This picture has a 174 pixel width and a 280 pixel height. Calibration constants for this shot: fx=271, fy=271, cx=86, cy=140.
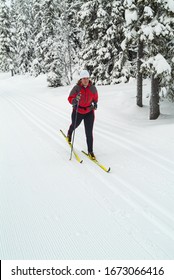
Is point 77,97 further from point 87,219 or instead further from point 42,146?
point 87,219

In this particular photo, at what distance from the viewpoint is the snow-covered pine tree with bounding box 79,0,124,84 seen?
2409 cm

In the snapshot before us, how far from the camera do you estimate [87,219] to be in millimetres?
4402

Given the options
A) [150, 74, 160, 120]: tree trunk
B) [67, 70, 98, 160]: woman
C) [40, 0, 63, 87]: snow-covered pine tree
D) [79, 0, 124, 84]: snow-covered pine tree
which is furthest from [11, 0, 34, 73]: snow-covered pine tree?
[67, 70, 98, 160]: woman

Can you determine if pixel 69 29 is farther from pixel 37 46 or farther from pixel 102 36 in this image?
pixel 102 36

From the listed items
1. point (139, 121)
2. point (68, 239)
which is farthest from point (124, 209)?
point (139, 121)

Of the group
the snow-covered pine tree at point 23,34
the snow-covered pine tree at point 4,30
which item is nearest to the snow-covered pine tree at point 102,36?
the snow-covered pine tree at point 4,30

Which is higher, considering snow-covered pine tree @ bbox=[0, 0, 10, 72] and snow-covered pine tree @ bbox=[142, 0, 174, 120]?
snow-covered pine tree @ bbox=[0, 0, 10, 72]

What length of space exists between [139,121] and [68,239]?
383 inches

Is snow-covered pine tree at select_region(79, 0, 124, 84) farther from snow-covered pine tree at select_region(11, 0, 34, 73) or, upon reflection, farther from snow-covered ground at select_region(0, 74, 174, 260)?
snow-covered pine tree at select_region(11, 0, 34, 73)

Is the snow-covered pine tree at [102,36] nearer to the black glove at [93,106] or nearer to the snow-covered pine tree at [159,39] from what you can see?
the snow-covered pine tree at [159,39]

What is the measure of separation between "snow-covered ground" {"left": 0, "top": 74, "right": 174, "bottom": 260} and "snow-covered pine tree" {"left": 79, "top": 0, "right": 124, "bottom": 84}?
16328mm

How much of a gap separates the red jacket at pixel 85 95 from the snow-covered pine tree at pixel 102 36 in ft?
54.8
